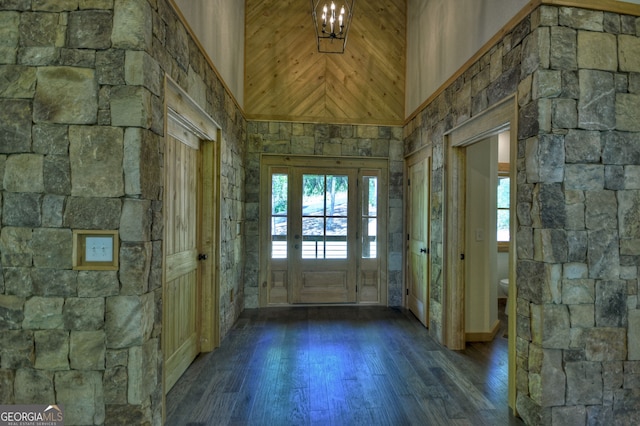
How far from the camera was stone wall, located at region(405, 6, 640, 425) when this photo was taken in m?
1.91

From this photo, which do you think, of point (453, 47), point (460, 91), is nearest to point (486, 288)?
point (460, 91)

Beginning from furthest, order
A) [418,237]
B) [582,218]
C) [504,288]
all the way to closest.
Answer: [504,288], [418,237], [582,218]

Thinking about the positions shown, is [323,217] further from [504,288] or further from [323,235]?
[504,288]

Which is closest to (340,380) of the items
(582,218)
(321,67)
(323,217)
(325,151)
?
(582,218)

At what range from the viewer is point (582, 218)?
1.93 m

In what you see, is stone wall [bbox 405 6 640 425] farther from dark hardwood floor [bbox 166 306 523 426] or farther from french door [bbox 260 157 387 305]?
french door [bbox 260 157 387 305]

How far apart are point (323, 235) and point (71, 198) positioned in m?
3.23

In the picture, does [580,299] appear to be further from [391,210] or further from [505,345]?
[391,210]

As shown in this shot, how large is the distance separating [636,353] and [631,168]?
119 centimetres

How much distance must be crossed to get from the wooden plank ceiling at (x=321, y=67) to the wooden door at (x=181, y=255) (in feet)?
6.24

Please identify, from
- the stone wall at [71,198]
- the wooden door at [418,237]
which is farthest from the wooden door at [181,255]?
the wooden door at [418,237]

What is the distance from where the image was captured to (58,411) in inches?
66.2

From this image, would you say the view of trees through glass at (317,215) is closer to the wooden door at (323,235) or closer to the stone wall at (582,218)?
the wooden door at (323,235)

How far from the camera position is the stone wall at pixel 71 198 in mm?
1679
